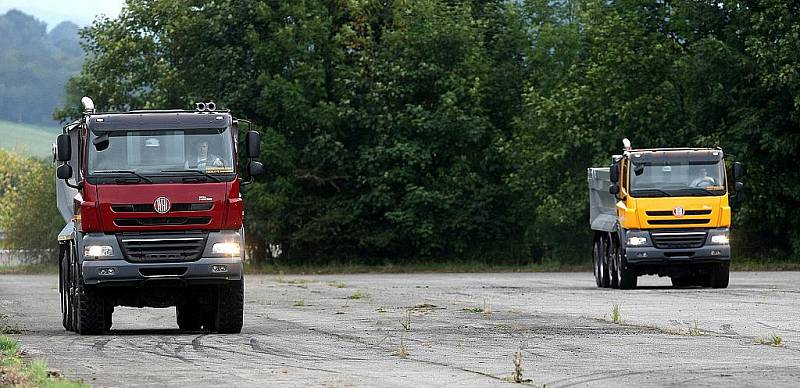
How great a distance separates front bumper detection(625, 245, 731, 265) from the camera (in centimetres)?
3512

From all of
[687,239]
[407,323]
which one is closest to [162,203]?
[407,323]

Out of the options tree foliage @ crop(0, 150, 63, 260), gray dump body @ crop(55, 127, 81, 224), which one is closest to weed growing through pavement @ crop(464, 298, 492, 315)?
gray dump body @ crop(55, 127, 81, 224)

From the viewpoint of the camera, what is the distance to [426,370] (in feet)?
51.3

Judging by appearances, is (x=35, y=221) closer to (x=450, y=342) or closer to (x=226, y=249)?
(x=226, y=249)

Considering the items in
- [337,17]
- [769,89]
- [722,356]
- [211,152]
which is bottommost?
[722,356]

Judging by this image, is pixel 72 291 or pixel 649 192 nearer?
pixel 72 291

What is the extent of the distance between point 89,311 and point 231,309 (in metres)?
1.89

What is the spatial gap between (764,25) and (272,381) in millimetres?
41161

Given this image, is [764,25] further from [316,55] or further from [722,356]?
[722,356]

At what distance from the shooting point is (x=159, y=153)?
71.3 ft

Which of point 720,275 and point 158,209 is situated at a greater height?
point 158,209

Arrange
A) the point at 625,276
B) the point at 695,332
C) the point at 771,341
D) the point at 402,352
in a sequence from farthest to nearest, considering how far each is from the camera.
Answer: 1. the point at 625,276
2. the point at 695,332
3. the point at 771,341
4. the point at 402,352

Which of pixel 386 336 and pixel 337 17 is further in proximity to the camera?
pixel 337 17

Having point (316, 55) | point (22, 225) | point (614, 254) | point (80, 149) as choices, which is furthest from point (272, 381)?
point (22, 225)
